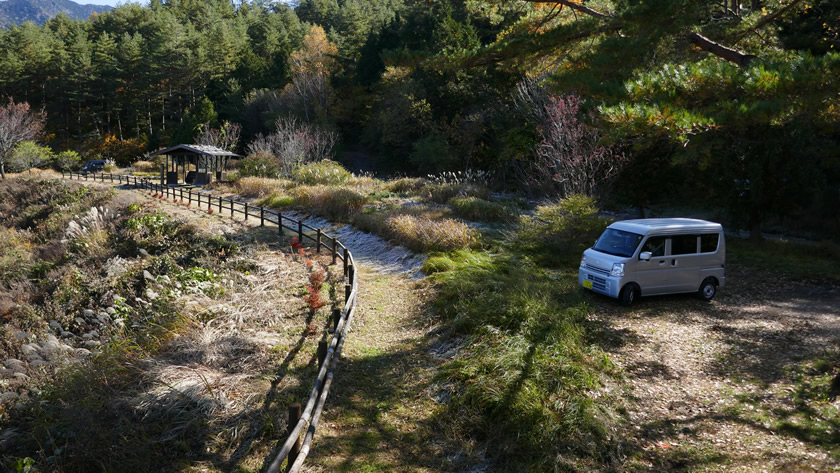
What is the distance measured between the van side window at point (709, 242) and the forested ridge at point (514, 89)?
2288 mm

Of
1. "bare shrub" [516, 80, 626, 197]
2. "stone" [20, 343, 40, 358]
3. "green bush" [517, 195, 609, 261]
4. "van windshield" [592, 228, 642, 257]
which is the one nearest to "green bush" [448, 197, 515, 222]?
"bare shrub" [516, 80, 626, 197]

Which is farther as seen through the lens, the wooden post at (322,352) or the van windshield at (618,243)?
the van windshield at (618,243)

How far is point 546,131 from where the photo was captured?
21062 mm

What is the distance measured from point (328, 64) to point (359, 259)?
46010 millimetres

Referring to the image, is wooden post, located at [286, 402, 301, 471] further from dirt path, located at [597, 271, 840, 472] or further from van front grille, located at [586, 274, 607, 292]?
van front grille, located at [586, 274, 607, 292]

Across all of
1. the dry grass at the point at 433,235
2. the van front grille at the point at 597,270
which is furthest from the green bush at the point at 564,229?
the van front grille at the point at 597,270

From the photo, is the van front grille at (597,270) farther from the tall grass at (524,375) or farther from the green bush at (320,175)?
the green bush at (320,175)

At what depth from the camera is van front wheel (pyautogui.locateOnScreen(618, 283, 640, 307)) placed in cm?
1005

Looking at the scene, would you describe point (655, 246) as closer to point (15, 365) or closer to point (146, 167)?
point (15, 365)

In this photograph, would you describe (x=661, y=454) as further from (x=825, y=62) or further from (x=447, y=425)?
(x=825, y=62)

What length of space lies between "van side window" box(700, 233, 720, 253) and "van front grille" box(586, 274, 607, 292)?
237 centimetres

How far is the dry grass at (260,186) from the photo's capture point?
2820 cm

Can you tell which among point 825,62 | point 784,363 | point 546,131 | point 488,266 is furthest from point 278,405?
point 546,131

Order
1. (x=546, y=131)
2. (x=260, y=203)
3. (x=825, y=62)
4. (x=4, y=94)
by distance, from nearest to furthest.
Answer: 1. (x=825, y=62)
2. (x=546, y=131)
3. (x=260, y=203)
4. (x=4, y=94)
